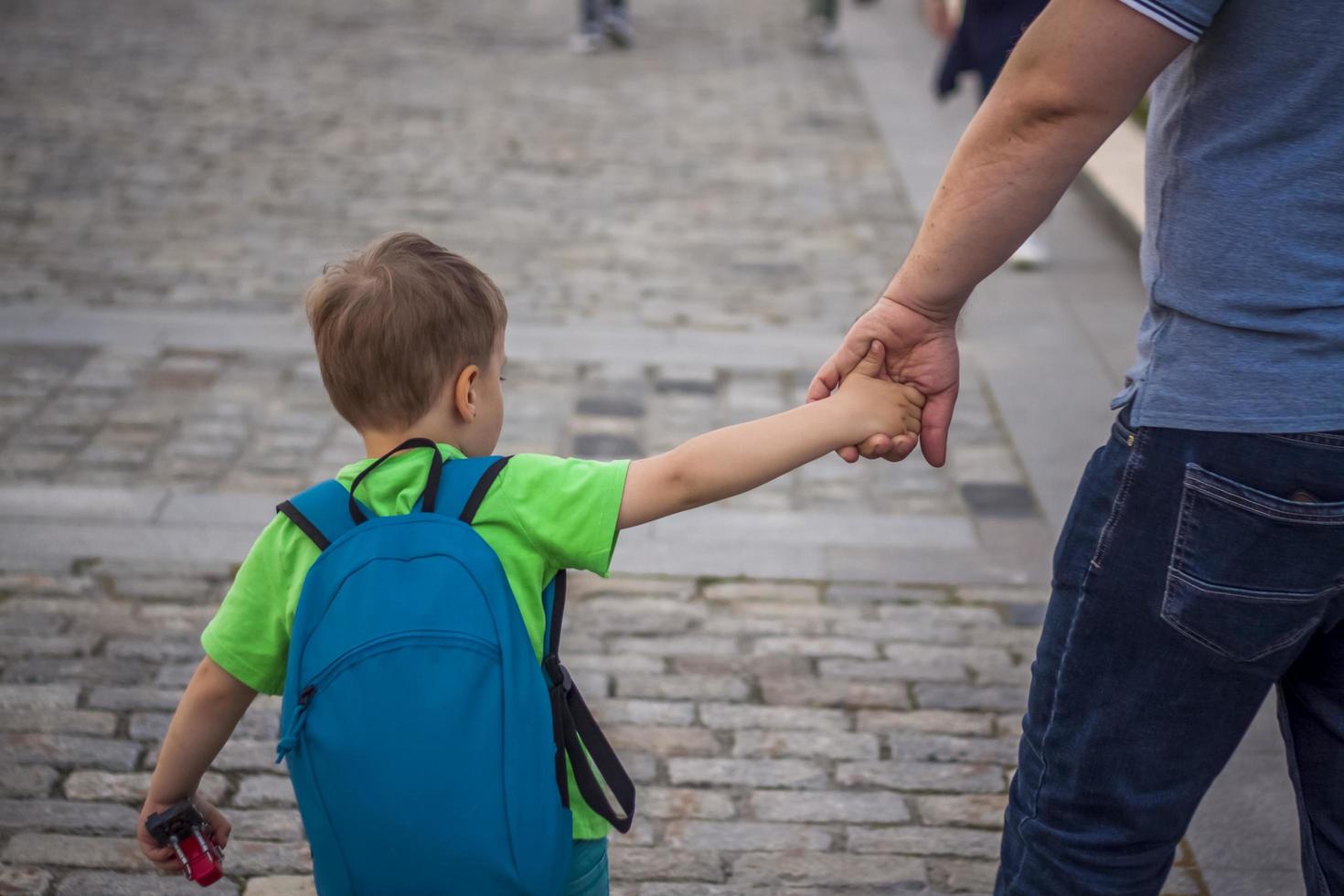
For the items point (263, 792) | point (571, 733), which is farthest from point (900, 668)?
point (571, 733)

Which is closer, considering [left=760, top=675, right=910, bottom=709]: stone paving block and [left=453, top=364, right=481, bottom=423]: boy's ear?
[left=453, top=364, right=481, bottom=423]: boy's ear

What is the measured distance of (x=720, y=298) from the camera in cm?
652

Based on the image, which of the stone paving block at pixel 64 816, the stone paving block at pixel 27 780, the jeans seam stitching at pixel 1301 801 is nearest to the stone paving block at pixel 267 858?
the stone paving block at pixel 64 816

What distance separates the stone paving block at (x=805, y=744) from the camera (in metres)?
3.31

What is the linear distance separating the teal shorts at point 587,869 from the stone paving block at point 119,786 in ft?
4.33

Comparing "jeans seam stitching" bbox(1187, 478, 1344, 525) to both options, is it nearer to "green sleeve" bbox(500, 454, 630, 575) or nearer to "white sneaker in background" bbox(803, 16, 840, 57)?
"green sleeve" bbox(500, 454, 630, 575)

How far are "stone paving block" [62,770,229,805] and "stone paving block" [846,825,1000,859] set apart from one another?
1340 mm

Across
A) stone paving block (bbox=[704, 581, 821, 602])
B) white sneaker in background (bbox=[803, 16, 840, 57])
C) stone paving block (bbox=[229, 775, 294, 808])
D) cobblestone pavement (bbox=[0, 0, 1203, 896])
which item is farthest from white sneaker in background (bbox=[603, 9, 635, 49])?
stone paving block (bbox=[229, 775, 294, 808])

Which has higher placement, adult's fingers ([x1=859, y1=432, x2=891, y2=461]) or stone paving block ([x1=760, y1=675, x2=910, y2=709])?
adult's fingers ([x1=859, y1=432, x2=891, y2=461])

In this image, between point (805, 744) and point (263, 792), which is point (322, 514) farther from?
point (805, 744)

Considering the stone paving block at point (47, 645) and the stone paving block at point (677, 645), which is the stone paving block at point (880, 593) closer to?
the stone paving block at point (677, 645)

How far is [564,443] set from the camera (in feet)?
16.2

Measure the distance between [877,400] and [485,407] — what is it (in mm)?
574

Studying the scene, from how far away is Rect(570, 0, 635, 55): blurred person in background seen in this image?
12.2 m
